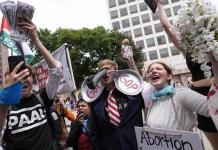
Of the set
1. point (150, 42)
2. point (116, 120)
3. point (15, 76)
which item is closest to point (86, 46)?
point (150, 42)

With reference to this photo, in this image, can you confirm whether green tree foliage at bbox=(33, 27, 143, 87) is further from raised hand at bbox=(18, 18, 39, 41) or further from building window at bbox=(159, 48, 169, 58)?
raised hand at bbox=(18, 18, 39, 41)

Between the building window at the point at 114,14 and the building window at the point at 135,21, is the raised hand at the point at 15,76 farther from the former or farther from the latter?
the building window at the point at 114,14

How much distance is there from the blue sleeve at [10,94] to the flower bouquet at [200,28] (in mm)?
1211

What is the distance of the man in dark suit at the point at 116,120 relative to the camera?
3322 millimetres

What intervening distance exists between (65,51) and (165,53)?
61548 mm

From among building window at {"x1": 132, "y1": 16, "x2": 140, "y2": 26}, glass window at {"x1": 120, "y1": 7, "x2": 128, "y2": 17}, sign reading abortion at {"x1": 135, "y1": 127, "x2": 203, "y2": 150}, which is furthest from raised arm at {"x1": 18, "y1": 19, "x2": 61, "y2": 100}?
glass window at {"x1": 120, "y1": 7, "x2": 128, "y2": 17}

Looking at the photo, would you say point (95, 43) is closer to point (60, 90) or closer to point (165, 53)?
point (165, 53)

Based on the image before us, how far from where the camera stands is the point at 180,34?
2.36m

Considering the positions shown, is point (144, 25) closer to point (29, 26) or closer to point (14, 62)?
point (29, 26)

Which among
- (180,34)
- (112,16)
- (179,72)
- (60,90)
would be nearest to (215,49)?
(180,34)

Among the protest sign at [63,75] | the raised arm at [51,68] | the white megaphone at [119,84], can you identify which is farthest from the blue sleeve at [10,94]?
the protest sign at [63,75]

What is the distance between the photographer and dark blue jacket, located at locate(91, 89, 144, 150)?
3316 mm

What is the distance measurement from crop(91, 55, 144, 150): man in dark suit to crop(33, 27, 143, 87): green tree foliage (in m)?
40.1

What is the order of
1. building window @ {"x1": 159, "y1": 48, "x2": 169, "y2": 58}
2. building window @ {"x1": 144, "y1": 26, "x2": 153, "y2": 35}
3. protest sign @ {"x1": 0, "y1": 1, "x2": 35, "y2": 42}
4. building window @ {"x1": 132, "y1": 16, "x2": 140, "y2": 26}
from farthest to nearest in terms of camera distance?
building window @ {"x1": 132, "y1": 16, "x2": 140, "y2": 26} < building window @ {"x1": 144, "y1": 26, "x2": 153, "y2": 35} < building window @ {"x1": 159, "y1": 48, "x2": 169, "y2": 58} < protest sign @ {"x1": 0, "y1": 1, "x2": 35, "y2": 42}
